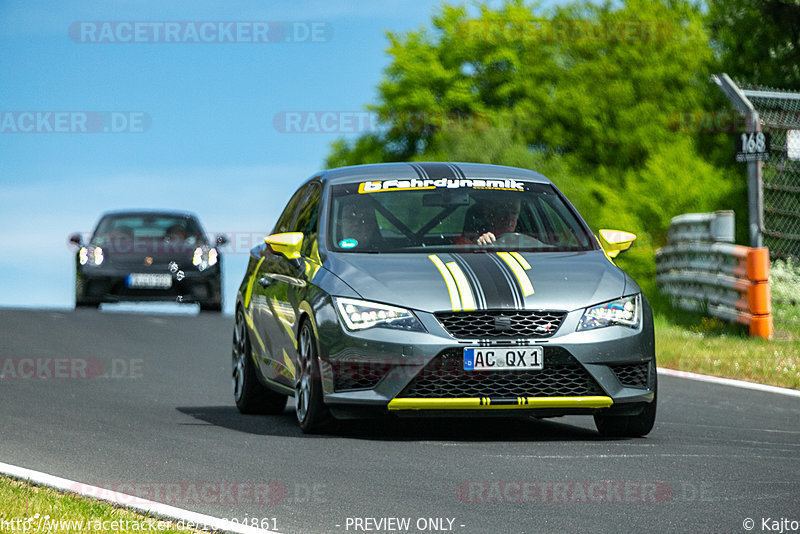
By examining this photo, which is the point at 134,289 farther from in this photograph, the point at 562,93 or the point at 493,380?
the point at 562,93

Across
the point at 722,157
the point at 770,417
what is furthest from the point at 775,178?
the point at 722,157

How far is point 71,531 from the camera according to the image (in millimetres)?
5660

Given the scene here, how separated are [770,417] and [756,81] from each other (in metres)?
38.5

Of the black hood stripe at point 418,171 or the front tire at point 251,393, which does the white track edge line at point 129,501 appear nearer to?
the front tire at point 251,393

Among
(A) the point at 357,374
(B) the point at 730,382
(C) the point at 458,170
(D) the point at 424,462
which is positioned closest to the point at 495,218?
(C) the point at 458,170

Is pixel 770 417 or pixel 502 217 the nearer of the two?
pixel 502 217

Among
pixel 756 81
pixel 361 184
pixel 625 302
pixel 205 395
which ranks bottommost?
pixel 205 395

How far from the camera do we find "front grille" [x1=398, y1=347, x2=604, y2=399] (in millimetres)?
8164

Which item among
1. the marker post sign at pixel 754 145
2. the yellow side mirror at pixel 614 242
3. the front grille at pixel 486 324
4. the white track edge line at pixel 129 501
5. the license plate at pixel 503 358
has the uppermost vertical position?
the marker post sign at pixel 754 145

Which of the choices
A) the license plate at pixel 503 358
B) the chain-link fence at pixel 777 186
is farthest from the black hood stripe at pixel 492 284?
the chain-link fence at pixel 777 186

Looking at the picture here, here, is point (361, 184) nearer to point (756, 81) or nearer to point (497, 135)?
point (756, 81)

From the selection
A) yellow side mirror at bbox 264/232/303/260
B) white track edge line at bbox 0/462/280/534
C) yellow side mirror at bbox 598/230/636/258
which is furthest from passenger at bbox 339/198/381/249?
white track edge line at bbox 0/462/280/534

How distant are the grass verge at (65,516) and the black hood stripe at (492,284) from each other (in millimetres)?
2675

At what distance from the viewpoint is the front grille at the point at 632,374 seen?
8.44 m
